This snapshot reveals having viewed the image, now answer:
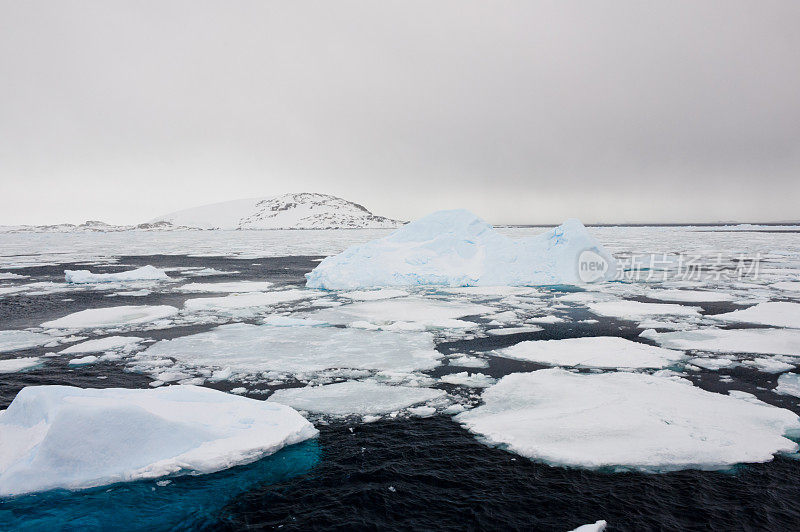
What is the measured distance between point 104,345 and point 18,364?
4.50 ft

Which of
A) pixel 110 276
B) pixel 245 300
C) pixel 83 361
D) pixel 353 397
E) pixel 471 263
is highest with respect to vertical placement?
pixel 471 263

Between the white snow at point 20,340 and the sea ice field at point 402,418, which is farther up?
the white snow at point 20,340

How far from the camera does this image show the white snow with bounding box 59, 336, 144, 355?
8344 mm

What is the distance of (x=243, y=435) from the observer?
4684 millimetres

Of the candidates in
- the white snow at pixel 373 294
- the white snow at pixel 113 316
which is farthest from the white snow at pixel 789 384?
the white snow at pixel 113 316

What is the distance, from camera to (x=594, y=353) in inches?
309

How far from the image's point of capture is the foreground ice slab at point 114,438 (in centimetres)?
405

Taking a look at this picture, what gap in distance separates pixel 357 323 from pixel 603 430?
654 cm

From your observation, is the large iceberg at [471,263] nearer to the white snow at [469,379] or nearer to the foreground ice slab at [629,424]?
the white snow at [469,379]

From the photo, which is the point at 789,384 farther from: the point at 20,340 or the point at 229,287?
the point at 229,287

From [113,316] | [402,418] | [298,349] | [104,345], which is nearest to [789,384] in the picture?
[402,418]

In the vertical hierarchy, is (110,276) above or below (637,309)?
above

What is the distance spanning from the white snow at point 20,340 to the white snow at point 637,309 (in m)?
12.7

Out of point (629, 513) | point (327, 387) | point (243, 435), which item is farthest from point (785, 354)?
point (243, 435)
